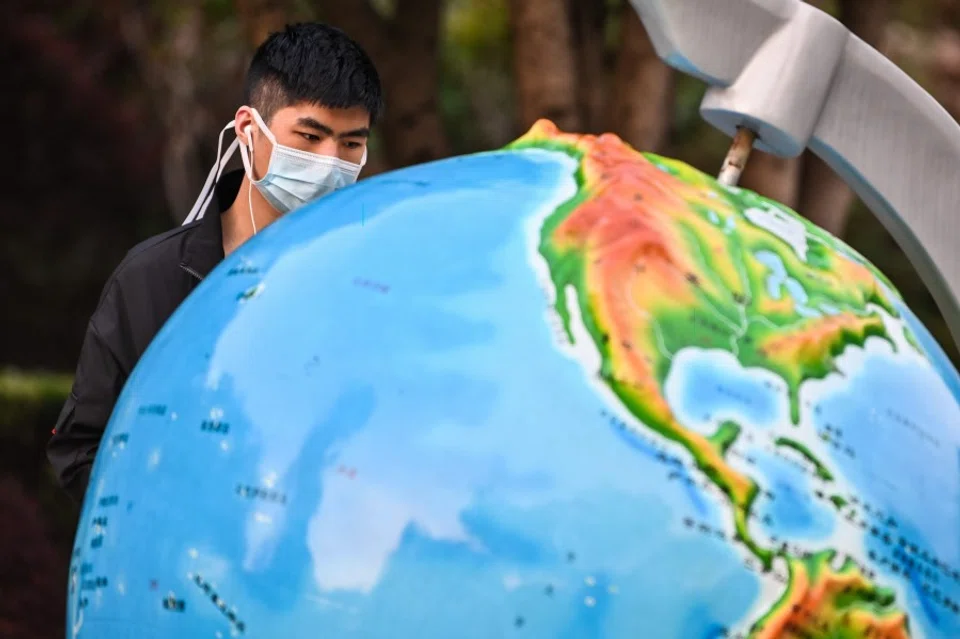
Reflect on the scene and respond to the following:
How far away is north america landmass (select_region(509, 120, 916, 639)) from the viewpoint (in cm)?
189

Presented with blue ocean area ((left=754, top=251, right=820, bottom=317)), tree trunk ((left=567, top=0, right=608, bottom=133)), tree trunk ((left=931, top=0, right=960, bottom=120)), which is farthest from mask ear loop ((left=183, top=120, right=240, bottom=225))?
tree trunk ((left=931, top=0, right=960, bottom=120))

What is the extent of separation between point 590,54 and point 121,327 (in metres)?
4.51

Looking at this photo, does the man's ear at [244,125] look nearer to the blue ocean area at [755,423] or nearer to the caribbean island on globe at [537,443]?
the caribbean island on globe at [537,443]

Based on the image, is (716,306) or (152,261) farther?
(152,261)

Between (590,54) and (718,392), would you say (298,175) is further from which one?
(590,54)

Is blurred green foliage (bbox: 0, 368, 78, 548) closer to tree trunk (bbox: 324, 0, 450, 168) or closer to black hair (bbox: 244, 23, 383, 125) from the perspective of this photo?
tree trunk (bbox: 324, 0, 450, 168)

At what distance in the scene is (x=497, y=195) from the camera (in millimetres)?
2123

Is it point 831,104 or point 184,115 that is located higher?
point 831,104

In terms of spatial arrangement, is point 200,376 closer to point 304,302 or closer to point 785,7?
point 304,302

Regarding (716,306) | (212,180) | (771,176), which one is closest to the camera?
(716,306)

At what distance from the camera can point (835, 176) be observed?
6.38 metres

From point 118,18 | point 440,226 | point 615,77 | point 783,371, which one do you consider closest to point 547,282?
point 440,226

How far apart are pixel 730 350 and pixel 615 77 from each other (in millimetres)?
4487

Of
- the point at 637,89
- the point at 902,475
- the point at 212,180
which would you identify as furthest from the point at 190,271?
the point at 637,89
